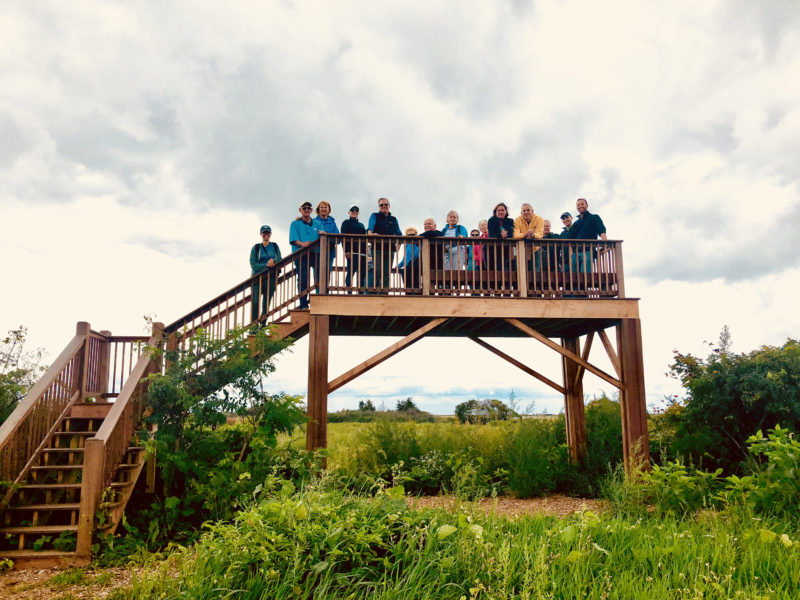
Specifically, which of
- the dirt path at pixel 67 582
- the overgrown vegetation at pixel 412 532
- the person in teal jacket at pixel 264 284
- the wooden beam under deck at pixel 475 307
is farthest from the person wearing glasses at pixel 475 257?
the dirt path at pixel 67 582

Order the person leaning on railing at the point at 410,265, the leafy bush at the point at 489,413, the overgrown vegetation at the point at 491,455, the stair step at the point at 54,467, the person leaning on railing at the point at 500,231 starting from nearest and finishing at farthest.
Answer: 1. the stair step at the point at 54,467
2. the person leaning on railing at the point at 410,265
3. the person leaning on railing at the point at 500,231
4. the overgrown vegetation at the point at 491,455
5. the leafy bush at the point at 489,413

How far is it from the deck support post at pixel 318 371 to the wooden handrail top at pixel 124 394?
7.44 feet

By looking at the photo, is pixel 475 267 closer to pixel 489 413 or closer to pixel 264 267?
pixel 264 267

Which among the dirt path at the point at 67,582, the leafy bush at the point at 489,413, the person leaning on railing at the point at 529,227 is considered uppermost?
the person leaning on railing at the point at 529,227

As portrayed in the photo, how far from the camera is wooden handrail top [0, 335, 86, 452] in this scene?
24.1ft

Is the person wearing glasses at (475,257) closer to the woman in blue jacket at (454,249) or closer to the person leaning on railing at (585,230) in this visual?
the woman in blue jacket at (454,249)

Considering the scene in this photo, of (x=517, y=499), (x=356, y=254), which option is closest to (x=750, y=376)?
(x=517, y=499)

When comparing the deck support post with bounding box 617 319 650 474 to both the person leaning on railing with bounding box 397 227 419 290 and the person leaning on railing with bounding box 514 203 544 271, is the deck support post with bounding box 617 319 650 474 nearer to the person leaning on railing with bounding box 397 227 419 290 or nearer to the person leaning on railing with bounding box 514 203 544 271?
the person leaning on railing with bounding box 514 203 544 271

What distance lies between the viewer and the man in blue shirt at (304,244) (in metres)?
9.64

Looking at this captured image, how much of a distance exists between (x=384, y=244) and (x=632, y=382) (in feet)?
15.9

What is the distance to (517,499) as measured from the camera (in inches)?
405

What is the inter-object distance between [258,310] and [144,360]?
5.91ft

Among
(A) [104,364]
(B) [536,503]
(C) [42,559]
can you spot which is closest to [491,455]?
(B) [536,503]

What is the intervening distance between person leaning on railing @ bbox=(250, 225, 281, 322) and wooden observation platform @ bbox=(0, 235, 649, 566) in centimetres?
2
